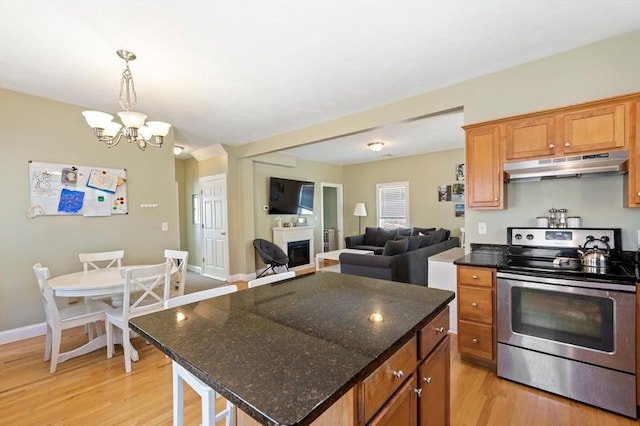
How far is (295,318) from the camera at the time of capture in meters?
1.24

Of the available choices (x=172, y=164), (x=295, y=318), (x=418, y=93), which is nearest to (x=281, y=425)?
(x=295, y=318)

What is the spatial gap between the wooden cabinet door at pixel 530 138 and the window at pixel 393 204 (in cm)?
450

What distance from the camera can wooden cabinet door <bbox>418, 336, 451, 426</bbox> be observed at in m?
1.25

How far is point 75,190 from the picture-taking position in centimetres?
343

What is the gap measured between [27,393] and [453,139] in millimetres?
6409

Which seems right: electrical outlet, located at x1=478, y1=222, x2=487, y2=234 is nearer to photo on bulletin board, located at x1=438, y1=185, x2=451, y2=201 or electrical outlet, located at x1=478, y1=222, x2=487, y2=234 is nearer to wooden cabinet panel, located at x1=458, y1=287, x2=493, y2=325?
wooden cabinet panel, located at x1=458, y1=287, x2=493, y2=325

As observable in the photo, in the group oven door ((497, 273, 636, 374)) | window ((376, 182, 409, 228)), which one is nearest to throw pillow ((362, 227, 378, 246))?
window ((376, 182, 409, 228))

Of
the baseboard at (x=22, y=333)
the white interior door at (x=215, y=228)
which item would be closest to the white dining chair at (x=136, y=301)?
the baseboard at (x=22, y=333)

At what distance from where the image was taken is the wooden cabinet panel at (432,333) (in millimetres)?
1234

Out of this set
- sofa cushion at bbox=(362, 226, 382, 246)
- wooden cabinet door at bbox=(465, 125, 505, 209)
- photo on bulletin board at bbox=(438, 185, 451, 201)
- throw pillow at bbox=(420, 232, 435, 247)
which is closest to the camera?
wooden cabinet door at bbox=(465, 125, 505, 209)

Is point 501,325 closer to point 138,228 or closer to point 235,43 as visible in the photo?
point 235,43

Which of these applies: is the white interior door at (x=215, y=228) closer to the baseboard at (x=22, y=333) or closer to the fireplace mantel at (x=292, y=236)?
the fireplace mantel at (x=292, y=236)

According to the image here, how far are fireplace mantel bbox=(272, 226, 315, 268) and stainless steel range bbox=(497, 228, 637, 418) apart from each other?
14.7 feet

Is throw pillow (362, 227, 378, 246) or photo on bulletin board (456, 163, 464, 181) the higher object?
photo on bulletin board (456, 163, 464, 181)
